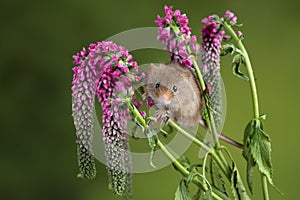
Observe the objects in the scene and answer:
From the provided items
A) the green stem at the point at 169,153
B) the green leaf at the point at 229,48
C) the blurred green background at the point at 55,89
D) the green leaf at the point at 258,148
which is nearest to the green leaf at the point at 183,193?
the green stem at the point at 169,153

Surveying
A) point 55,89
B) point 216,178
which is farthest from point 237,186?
point 55,89

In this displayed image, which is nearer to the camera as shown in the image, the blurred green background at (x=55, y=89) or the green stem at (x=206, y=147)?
the green stem at (x=206, y=147)

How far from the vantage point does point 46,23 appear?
56.8 inches

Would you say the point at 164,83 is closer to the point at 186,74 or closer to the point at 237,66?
the point at 186,74

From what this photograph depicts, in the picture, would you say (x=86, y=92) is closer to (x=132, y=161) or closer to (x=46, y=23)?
(x=132, y=161)

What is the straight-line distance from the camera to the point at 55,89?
4.80ft

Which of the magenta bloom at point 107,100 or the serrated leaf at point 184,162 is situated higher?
the magenta bloom at point 107,100

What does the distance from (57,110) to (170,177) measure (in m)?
0.38

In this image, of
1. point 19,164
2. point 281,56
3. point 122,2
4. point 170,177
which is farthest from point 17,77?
point 281,56

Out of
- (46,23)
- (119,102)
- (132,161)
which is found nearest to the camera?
(119,102)

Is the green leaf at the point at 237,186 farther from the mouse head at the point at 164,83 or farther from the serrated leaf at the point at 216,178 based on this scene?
the mouse head at the point at 164,83

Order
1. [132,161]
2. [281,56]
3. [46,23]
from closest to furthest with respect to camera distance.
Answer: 1. [132,161]
2. [46,23]
3. [281,56]

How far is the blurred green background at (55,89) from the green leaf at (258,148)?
0.46 m

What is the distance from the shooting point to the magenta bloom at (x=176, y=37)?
38.8 inches
